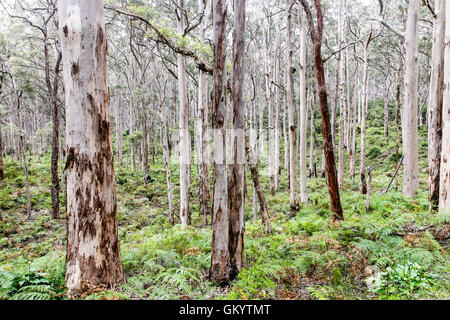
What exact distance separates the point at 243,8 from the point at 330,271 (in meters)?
4.22

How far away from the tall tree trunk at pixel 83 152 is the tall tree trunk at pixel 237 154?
1.77m

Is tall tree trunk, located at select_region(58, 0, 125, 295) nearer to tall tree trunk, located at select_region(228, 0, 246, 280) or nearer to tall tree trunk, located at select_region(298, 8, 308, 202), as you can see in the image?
tall tree trunk, located at select_region(228, 0, 246, 280)

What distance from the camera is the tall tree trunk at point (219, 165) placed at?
366 cm

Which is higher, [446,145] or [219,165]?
[446,145]

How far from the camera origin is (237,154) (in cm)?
392

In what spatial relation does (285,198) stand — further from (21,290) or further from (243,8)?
(21,290)

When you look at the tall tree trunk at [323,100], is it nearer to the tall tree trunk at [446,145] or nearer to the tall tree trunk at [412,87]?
the tall tree trunk at [446,145]

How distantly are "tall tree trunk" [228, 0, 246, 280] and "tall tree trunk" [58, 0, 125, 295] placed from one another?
69.7 inches

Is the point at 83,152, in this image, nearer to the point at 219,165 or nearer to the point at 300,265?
the point at 219,165

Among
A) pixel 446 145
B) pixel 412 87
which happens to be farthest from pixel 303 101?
pixel 446 145

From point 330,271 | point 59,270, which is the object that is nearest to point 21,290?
point 59,270

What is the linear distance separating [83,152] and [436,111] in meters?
7.34

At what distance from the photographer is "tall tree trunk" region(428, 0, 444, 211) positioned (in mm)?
5613

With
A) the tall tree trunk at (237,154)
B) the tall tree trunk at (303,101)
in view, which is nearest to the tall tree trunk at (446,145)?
the tall tree trunk at (237,154)
